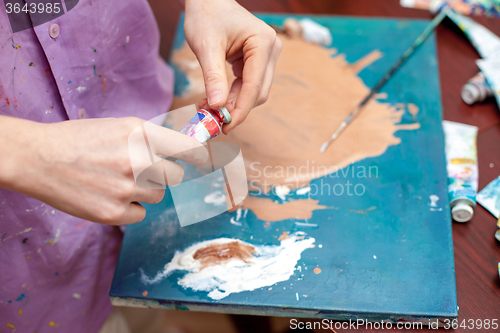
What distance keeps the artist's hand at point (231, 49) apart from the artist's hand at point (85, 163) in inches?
6.3

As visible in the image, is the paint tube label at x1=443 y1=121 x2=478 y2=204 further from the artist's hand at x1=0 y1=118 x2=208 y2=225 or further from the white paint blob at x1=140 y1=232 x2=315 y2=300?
the artist's hand at x1=0 y1=118 x2=208 y2=225

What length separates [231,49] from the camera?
0.70 meters

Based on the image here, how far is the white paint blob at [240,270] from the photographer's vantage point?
2.09 ft

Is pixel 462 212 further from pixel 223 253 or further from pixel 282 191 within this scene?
pixel 223 253

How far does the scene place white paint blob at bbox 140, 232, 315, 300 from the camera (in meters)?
0.64

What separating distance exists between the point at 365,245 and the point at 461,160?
1.05 feet

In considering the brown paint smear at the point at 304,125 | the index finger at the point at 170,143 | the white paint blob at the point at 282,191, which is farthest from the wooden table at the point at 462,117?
the index finger at the point at 170,143

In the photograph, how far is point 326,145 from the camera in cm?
81

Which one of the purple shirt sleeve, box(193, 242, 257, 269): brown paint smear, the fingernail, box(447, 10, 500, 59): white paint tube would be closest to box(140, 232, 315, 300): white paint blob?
box(193, 242, 257, 269): brown paint smear

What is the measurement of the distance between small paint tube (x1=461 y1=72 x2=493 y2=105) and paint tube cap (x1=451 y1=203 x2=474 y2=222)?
32 centimetres

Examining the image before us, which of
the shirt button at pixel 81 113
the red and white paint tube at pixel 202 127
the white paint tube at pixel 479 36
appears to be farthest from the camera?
the white paint tube at pixel 479 36

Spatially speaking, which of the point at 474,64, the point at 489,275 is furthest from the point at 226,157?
the point at 474,64

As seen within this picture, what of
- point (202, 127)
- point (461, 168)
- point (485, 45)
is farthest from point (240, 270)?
point (485, 45)

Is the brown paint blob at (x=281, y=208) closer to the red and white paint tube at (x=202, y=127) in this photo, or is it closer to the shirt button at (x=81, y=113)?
the red and white paint tube at (x=202, y=127)
